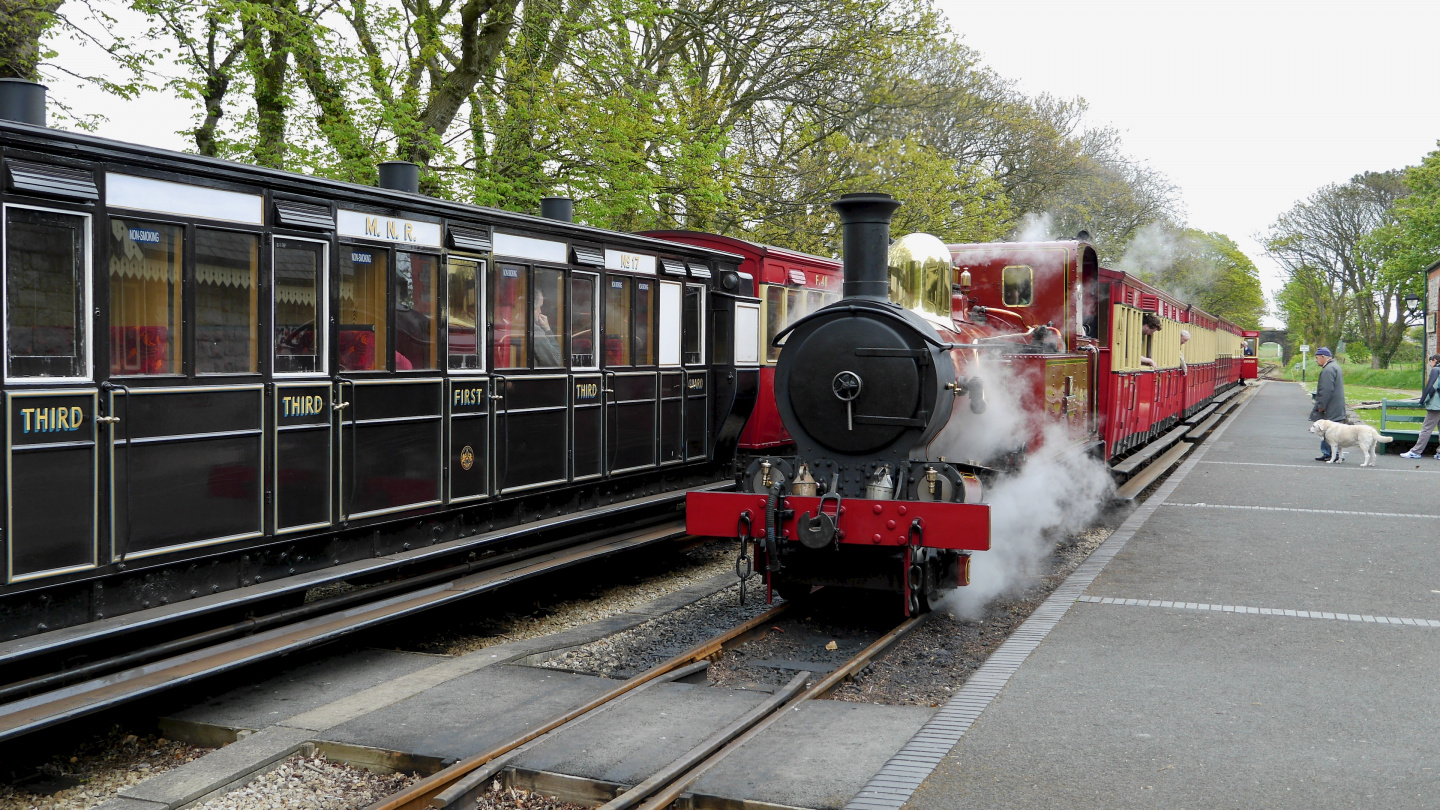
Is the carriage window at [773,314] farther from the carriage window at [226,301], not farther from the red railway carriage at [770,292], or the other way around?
the carriage window at [226,301]

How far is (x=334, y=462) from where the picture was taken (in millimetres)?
6012

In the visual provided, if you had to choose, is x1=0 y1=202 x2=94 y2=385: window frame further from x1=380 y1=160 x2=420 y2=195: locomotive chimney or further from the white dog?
the white dog

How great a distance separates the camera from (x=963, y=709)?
16.2ft

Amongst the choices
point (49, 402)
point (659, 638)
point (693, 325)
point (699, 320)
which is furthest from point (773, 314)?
point (49, 402)

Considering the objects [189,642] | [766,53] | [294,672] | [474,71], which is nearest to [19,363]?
[189,642]

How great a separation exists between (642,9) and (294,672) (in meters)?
11.8

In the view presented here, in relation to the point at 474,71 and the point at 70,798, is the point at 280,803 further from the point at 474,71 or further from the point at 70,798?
the point at 474,71

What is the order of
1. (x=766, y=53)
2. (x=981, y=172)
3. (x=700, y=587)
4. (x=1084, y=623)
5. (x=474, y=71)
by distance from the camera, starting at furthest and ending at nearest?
(x=981, y=172) → (x=766, y=53) → (x=474, y=71) → (x=700, y=587) → (x=1084, y=623)

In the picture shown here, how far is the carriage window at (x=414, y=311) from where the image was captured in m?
6.54

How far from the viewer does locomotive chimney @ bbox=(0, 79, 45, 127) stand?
4.71 m

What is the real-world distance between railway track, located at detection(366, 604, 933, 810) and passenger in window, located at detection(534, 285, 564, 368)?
2575 millimetres

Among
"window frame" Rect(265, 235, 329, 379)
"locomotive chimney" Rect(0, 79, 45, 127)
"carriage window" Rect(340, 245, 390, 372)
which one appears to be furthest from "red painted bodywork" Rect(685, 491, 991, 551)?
"locomotive chimney" Rect(0, 79, 45, 127)

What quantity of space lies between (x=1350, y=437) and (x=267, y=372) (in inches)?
627

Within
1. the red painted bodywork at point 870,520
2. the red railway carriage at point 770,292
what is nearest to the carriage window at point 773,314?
the red railway carriage at point 770,292
